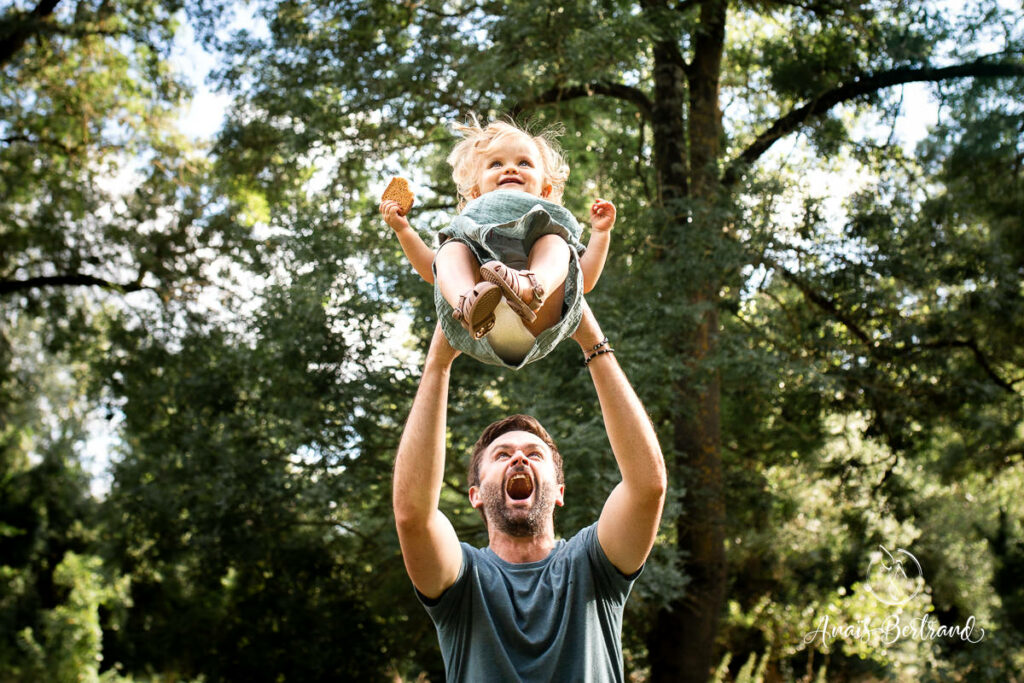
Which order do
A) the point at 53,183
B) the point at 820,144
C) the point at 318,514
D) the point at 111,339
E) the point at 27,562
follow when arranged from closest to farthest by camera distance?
1. the point at 318,514
2. the point at 820,144
3. the point at 111,339
4. the point at 53,183
5. the point at 27,562

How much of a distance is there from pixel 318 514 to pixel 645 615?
337 cm

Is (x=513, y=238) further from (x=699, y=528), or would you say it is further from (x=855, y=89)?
(x=855, y=89)

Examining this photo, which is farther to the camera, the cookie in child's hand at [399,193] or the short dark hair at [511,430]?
the short dark hair at [511,430]

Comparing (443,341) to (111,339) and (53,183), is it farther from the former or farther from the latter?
(53,183)

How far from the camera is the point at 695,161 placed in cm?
1033

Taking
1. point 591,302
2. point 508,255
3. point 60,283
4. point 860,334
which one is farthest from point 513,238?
point 60,283

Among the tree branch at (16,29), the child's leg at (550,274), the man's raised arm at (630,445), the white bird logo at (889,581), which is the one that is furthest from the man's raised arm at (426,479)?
Result: the tree branch at (16,29)

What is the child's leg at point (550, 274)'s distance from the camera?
1.97 m

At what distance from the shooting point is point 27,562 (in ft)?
51.0

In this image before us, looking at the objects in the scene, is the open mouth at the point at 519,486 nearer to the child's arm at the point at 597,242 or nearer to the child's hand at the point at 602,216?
the child's arm at the point at 597,242

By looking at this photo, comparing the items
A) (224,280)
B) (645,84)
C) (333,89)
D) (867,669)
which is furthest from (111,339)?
(867,669)

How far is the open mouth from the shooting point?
2428 mm

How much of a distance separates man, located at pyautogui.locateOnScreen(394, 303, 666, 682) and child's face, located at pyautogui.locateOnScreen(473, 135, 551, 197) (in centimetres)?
39

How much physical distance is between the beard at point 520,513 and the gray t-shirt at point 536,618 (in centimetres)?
9
